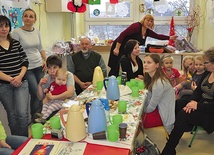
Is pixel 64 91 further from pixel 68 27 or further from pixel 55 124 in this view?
pixel 68 27

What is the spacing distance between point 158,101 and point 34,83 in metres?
1.34

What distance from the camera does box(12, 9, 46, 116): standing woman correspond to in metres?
2.59

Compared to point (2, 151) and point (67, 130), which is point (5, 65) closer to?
point (2, 151)

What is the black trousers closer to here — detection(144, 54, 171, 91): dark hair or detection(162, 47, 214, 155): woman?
detection(162, 47, 214, 155): woman

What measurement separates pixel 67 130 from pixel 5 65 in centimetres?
121

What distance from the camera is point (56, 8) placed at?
3547 mm

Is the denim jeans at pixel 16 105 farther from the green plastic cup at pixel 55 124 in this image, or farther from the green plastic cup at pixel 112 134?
the green plastic cup at pixel 112 134

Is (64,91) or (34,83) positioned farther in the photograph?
(34,83)

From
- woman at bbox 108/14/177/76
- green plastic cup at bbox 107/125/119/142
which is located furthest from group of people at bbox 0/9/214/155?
woman at bbox 108/14/177/76

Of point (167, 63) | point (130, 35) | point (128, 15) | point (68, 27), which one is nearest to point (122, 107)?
point (167, 63)

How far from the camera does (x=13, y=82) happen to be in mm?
2252

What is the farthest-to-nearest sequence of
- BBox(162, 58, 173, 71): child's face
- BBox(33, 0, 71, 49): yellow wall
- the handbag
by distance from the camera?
BBox(33, 0, 71, 49): yellow wall
BBox(162, 58, 173, 71): child's face
the handbag

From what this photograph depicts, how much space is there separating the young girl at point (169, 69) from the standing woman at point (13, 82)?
1.65 metres

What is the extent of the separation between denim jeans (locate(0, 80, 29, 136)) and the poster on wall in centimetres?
83
